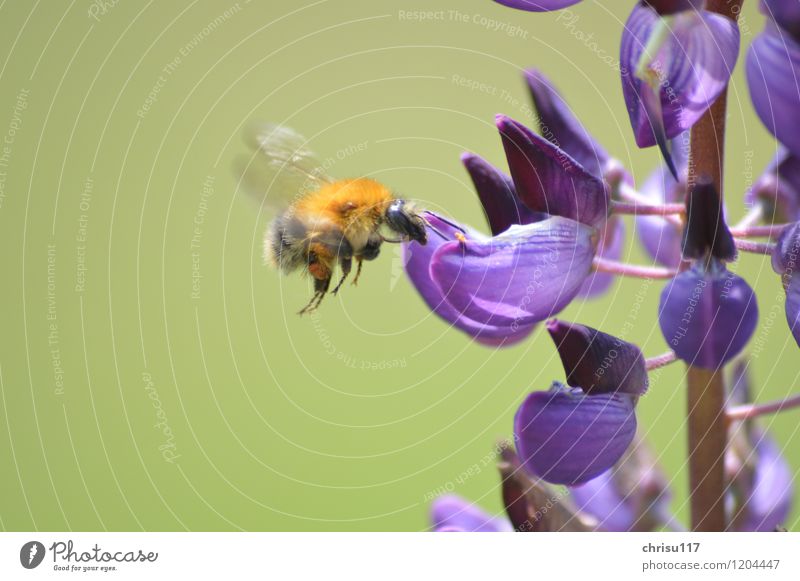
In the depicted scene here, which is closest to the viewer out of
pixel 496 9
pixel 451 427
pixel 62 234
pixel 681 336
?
pixel 681 336

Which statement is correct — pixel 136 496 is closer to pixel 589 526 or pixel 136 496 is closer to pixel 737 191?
pixel 589 526

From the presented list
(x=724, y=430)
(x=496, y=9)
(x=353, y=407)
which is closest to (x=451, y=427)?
(x=353, y=407)
